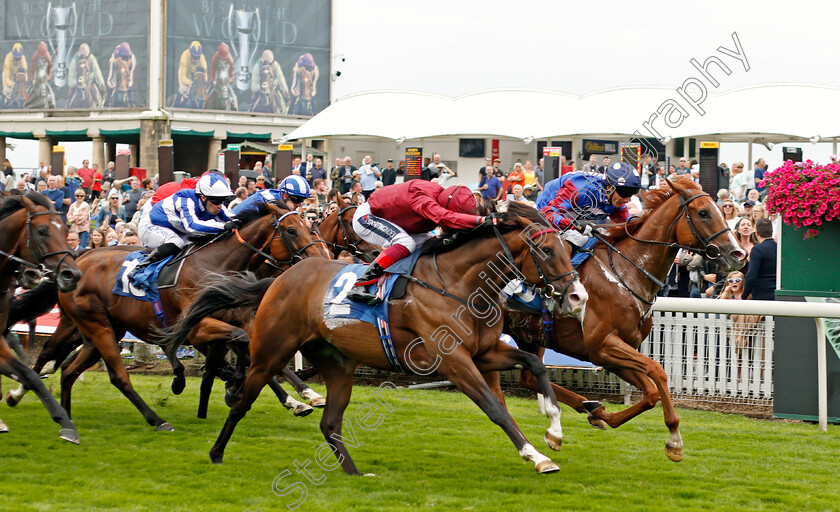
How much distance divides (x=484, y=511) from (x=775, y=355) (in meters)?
3.59

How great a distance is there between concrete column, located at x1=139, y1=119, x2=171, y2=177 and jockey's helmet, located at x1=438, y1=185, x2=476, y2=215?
104 feet

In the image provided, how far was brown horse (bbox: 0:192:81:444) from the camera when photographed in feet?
19.8

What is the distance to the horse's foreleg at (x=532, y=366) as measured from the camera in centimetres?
509

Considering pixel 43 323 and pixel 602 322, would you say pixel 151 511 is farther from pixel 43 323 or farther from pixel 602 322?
pixel 43 323

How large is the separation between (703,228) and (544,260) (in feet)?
4.69

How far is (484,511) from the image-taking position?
15.5 feet

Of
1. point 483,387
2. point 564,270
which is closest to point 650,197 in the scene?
point 564,270

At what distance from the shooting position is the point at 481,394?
5.01m

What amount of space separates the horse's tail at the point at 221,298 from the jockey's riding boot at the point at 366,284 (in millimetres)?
760

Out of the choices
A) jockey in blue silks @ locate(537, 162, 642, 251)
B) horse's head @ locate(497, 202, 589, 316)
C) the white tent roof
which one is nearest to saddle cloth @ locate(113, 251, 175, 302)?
jockey in blue silks @ locate(537, 162, 642, 251)

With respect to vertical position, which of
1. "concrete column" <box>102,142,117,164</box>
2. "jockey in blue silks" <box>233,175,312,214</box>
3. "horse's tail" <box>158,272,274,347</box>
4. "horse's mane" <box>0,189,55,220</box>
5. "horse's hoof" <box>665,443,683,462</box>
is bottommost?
"horse's hoof" <box>665,443,683,462</box>

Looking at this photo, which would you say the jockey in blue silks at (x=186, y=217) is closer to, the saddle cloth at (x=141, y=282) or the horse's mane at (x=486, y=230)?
the saddle cloth at (x=141, y=282)

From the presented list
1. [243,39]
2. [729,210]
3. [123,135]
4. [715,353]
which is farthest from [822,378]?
[123,135]

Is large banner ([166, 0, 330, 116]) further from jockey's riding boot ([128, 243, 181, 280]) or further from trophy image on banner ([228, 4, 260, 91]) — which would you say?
jockey's riding boot ([128, 243, 181, 280])
